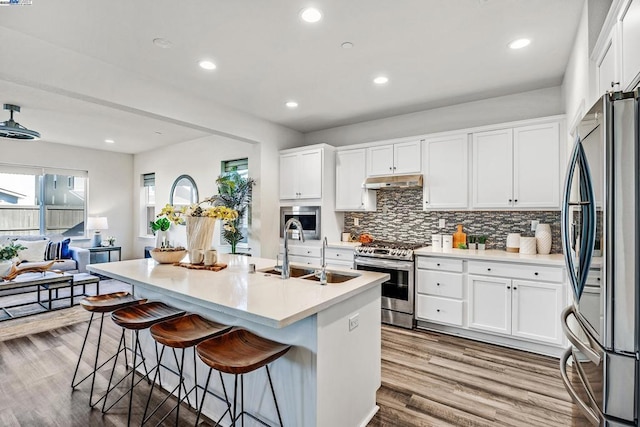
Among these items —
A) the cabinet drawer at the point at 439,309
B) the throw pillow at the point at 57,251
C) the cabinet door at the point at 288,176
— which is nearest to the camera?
the cabinet drawer at the point at 439,309

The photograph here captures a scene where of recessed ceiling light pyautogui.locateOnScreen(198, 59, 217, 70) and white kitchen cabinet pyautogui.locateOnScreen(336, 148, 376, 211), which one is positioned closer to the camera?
recessed ceiling light pyautogui.locateOnScreen(198, 59, 217, 70)

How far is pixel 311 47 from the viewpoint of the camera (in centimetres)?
275

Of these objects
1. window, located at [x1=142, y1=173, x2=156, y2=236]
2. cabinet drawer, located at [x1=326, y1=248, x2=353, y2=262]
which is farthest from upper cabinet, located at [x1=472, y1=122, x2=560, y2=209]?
window, located at [x1=142, y1=173, x2=156, y2=236]

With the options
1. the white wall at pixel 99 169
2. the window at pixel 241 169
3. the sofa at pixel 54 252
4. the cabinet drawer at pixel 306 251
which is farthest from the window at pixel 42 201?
the cabinet drawer at pixel 306 251

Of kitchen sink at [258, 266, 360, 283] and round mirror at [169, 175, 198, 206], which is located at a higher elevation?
round mirror at [169, 175, 198, 206]

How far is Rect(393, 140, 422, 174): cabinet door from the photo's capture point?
4082 millimetres

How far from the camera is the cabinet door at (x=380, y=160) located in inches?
169

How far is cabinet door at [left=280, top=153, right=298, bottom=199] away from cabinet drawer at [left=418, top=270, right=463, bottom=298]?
86.2 inches

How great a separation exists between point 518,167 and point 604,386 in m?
2.80

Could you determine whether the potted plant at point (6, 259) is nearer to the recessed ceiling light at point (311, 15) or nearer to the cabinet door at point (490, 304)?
the recessed ceiling light at point (311, 15)

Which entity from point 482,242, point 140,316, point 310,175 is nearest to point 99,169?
point 310,175

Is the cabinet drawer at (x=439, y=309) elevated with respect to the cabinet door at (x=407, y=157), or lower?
lower

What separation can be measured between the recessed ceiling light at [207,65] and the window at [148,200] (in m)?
5.18

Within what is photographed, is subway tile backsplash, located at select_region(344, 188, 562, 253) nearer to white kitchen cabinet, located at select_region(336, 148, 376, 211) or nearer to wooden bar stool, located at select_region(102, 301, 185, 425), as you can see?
white kitchen cabinet, located at select_region(336, 148, 376, 211)
